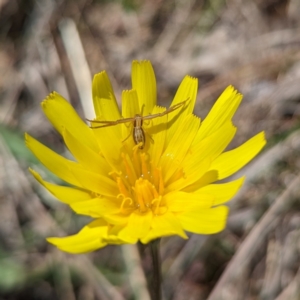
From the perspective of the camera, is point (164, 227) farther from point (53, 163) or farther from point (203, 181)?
point (53, 163)

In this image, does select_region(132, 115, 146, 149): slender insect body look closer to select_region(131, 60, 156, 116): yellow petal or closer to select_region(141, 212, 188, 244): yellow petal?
select_region(131, 60, 156, 116): yellow petal

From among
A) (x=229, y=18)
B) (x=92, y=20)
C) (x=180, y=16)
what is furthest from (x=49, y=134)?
(x=229, y=18)

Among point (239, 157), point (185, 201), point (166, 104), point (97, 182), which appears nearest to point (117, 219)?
point (97, 182)

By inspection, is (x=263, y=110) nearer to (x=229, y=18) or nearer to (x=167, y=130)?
(x=229, y=18)

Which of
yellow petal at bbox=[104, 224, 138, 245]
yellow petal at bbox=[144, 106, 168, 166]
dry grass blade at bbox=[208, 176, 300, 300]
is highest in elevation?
yellow petal at bbox=[144, 106, 168, 166]

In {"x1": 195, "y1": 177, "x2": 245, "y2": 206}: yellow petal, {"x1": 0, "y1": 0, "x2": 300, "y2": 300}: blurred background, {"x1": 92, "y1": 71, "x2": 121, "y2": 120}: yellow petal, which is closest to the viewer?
{"x1": 195, "y1": 177, "x2": 245, "y2": 206}: yellow petal

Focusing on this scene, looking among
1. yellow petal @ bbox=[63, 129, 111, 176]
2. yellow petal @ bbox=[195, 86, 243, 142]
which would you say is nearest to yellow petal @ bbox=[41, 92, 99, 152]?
yellow petal @ bbox=[63, 129, 111, 176]
